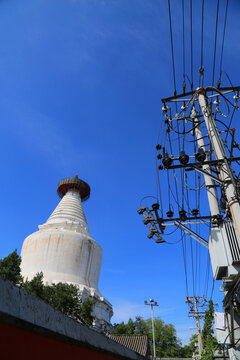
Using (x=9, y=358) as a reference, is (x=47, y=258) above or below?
above

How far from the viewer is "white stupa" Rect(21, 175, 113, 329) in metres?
29.2

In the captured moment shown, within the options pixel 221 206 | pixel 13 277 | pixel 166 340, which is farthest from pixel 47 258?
pixel 166 340

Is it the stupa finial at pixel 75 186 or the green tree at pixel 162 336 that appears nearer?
the stupa finial at pixel 75 186

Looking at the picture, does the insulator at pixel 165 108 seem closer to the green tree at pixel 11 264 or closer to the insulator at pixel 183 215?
the insulator at pixel 183 215

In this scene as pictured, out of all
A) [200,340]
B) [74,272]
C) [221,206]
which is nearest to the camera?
[221,206]

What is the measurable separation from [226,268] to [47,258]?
2790cm

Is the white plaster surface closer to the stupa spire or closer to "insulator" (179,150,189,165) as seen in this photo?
"insulator" (179,150,189,165)

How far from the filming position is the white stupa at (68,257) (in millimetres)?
29219

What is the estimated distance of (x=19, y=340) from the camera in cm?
296

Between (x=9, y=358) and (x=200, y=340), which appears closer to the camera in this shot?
(x=9, y=358)

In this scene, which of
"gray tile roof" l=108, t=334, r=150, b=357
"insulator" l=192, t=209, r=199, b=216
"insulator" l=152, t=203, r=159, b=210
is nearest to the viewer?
"insulator" l=192, t=209, r=199, b=216

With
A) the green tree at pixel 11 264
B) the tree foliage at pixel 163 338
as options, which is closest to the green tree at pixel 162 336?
the tree foliage at pixel 163 338

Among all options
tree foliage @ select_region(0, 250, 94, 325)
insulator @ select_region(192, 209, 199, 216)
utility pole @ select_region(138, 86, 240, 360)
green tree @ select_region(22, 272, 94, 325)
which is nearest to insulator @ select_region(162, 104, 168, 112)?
utility pole @ select_region(138, 86, 240, 360)

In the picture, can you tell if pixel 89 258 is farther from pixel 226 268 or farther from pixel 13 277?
pixel 226 268
